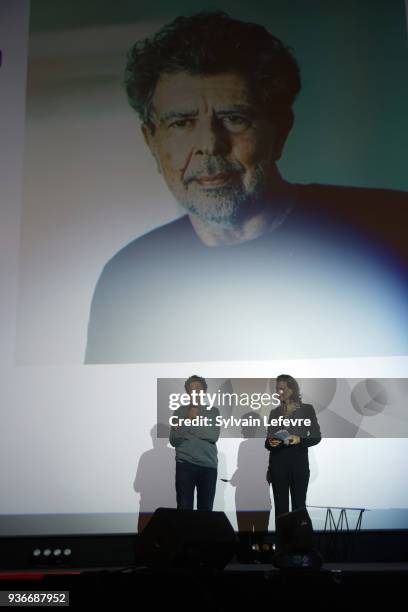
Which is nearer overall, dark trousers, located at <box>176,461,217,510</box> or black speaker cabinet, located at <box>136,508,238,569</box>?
black speaker cabinet, located at <box>136,508,238,569</box>

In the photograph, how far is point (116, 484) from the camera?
4.56 metres

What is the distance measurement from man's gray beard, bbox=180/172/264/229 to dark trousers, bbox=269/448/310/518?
173cm

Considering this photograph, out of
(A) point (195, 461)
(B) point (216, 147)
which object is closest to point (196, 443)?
(A) point (195, 461)

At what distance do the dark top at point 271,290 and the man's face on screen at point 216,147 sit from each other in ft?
0.82

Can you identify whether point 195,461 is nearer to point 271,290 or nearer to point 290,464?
point 290,464

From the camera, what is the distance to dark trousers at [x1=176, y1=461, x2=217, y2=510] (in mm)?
4441

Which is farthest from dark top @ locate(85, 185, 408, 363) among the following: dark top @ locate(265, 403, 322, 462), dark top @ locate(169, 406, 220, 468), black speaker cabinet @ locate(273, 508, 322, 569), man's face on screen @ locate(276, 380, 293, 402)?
black speaker cabinet @ locate(273, 508, 322, 569)

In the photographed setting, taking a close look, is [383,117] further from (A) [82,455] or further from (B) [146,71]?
(A) [82,455]

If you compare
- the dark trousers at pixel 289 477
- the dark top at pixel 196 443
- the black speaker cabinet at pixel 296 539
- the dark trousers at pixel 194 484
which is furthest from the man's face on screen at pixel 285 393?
the black speaker cabinet at pixel 296 539

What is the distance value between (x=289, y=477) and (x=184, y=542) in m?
2.51

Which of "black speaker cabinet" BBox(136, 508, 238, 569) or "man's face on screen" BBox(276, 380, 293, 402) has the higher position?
"man's face on screen" BBox(276, 380, 293, 402)

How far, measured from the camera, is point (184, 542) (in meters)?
2.00

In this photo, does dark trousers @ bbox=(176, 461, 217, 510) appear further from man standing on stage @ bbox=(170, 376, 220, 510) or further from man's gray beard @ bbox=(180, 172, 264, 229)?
man's gray beard @ bbox=(180, 172, 264, 229)

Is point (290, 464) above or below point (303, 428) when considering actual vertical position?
below
